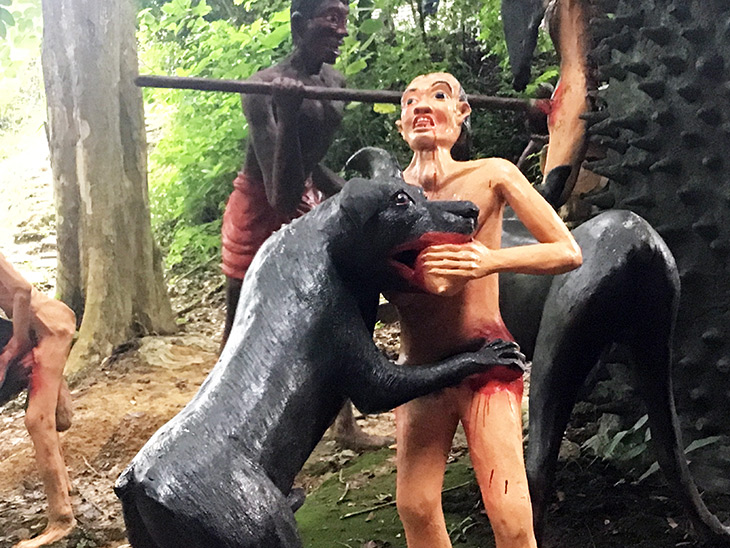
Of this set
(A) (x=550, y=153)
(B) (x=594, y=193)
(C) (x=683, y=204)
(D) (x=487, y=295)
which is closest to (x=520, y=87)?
(A) (x=550, y=153)

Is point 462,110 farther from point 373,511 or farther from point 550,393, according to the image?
point 373,511

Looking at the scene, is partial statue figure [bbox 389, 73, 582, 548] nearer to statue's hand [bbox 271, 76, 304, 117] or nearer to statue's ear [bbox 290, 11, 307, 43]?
statue's hand [bbox 271, 76, 304, 117]

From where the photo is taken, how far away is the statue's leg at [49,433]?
1749mm

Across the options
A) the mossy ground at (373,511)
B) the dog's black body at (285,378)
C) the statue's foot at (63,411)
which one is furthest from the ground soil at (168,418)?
the dog's black body at (285,378)

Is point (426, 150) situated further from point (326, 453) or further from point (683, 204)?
point (326, 453)

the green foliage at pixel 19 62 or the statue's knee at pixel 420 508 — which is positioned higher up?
the green foliage at pixel 19 62

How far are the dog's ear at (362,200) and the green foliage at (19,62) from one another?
2.50 meters

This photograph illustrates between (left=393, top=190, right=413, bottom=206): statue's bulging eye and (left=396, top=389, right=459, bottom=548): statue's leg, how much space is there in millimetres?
284

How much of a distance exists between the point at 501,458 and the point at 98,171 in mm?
2361

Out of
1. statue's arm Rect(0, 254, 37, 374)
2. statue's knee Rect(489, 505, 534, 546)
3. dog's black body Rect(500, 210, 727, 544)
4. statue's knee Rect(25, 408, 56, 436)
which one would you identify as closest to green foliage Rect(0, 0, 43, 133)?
statue's arm Rect(0, 254, 37, 374)

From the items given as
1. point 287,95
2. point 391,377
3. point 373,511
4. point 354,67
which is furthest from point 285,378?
point 354,67

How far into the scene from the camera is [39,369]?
1.77 m

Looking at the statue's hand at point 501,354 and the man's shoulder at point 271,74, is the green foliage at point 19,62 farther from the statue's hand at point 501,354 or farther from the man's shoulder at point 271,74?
the statue's hand at point 501,354

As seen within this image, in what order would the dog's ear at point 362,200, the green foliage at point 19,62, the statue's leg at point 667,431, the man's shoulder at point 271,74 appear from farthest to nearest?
the green foliage at point 19,62
the man's shoulder at point 271,74
the statue's leg at point 667,431
the dog's ear at point 362,200
